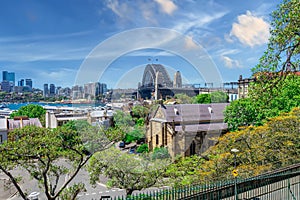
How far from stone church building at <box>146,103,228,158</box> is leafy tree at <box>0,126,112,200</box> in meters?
11.8

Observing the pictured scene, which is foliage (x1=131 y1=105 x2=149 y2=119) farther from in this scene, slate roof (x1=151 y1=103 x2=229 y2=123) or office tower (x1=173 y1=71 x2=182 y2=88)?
slate roof (x1=151 y1=103 x2=229 y2=123)

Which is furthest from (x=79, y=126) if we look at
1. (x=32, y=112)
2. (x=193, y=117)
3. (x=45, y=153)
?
(x=32, y=112)

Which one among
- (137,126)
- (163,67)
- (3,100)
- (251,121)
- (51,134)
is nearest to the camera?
(51,134)

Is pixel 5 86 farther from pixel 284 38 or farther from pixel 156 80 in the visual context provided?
pixel 284 38

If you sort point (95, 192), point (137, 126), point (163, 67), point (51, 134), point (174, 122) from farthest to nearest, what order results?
point (174, 122)
point (137, 126)
point (95, 192)
point (163, 67)
point (51, 134)

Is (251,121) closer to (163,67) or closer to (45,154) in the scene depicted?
(163,67)

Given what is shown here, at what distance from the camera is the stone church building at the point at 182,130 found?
81.4 feet

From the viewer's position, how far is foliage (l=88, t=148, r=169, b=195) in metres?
12.9

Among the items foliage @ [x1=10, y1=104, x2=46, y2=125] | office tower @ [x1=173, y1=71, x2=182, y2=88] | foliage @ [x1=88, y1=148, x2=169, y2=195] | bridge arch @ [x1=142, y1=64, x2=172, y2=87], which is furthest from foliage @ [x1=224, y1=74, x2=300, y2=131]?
foliage @ [x1=10, y1=104, x2=46, y2=125]

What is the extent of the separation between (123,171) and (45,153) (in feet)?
13.7

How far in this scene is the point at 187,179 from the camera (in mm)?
13555

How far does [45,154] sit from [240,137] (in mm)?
Answer: 11149

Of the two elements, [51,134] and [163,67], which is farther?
[163,67]

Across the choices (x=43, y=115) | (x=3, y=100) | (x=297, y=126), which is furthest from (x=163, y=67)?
(x=3, y=100)
